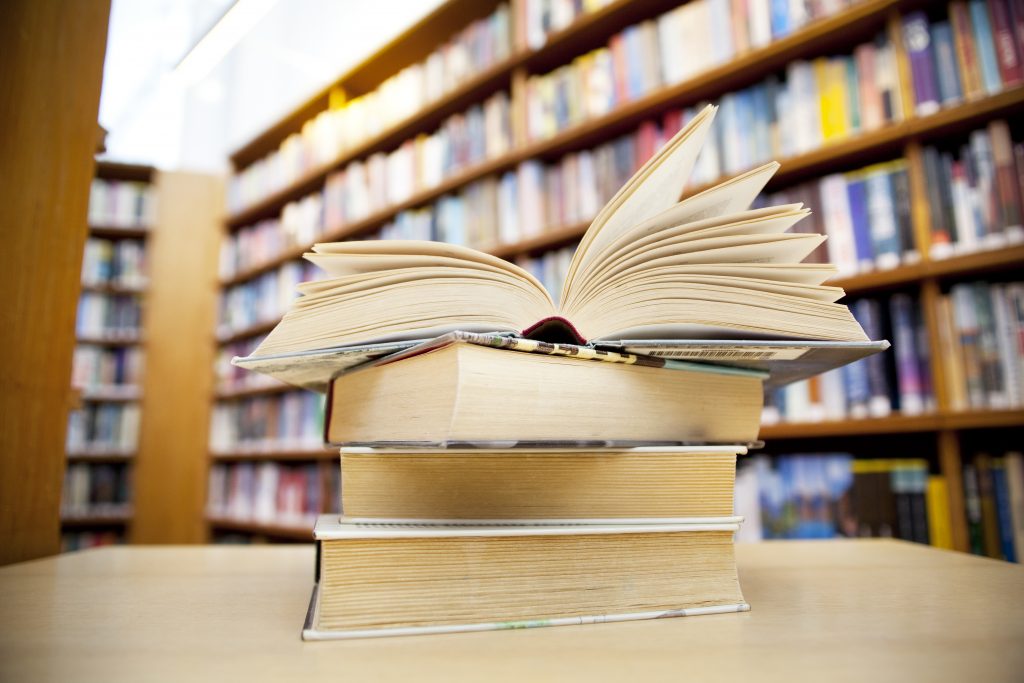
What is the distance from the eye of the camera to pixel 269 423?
2646 mm

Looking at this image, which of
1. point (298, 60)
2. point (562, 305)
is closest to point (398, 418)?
point (562, 305)

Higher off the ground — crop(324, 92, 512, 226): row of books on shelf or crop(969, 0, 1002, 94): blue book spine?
crop(324, 92, 512, 226): row of books on shelf

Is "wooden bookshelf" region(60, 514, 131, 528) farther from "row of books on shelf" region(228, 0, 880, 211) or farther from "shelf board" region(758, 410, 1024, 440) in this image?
"shelf board" region(758, 410, 1024, 440)

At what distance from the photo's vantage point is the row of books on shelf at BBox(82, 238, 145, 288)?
3.38 m

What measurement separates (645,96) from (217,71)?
10.5 feet

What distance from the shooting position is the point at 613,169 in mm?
1633

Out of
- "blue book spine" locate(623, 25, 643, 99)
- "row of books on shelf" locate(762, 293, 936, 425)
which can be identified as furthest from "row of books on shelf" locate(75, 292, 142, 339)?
"row of books on shelf" locate(762, 293, 936, 425)

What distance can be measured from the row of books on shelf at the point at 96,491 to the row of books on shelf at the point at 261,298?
106cm

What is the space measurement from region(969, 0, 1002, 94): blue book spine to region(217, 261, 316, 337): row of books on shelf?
2.30 metres

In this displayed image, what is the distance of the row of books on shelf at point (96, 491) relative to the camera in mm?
3195

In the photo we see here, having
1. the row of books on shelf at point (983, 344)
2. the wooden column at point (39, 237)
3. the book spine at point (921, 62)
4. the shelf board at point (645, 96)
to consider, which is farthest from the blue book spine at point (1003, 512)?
the wooden column at point (39, 237)

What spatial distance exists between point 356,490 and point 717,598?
0.77ft

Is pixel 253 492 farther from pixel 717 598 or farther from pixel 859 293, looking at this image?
pixel 717 598

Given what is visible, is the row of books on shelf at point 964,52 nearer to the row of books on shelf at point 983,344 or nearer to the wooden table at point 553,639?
the row of books on shelf at point 983,344
